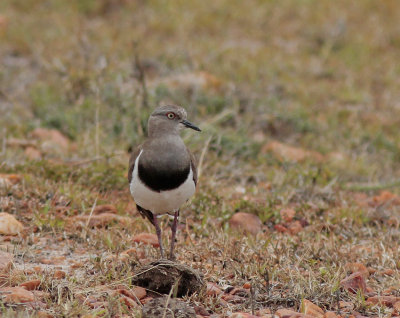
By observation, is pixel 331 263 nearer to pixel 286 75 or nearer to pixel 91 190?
pixel 91 190

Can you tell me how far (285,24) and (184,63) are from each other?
7.90 feet

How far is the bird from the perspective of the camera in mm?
4266

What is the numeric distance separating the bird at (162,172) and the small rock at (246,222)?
1.06 m

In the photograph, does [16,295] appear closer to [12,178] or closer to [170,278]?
[170,278]

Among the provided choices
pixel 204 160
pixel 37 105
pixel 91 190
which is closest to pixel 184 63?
pixel 37 105

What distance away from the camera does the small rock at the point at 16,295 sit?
3605 millimetres

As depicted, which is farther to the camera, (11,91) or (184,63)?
(184,63)

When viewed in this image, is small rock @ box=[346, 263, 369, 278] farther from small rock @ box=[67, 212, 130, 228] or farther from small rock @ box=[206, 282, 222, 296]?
small rock @ box=[67, 212, 130, 228]

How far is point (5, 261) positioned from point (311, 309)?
1868mm

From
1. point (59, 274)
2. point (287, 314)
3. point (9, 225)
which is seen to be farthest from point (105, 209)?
point (287, 314)

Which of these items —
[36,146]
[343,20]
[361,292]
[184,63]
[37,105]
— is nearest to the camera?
[361,292]

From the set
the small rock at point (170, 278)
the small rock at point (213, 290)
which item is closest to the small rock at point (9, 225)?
the small rock at point (170, 278)

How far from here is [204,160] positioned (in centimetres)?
667

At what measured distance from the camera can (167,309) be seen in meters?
3.50
